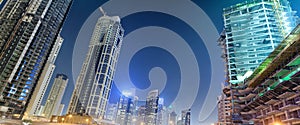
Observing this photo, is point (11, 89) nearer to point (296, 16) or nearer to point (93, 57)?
point (93, 57)

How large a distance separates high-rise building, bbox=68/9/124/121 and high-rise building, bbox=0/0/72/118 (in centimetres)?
4874

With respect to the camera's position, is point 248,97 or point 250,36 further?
point 250,36

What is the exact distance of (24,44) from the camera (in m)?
85.3

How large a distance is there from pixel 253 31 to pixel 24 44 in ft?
327

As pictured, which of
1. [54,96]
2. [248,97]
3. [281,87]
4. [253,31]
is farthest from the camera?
[54,96]

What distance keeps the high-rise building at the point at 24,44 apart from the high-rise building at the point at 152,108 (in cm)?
12095

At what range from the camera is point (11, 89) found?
78.9 metres

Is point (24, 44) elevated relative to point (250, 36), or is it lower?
lower

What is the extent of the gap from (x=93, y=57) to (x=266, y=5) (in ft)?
415

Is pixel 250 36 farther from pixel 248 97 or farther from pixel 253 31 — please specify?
pixel 248 97

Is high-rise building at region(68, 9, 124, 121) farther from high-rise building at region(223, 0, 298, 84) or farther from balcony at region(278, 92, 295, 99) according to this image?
balcony at region(278, 92, 295, 99)

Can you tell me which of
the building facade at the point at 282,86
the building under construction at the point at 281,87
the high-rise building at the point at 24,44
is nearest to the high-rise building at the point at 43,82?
the high-rise building at the point at 24,44

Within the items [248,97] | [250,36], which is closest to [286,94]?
[248,97]

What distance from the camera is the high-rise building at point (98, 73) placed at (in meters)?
136
